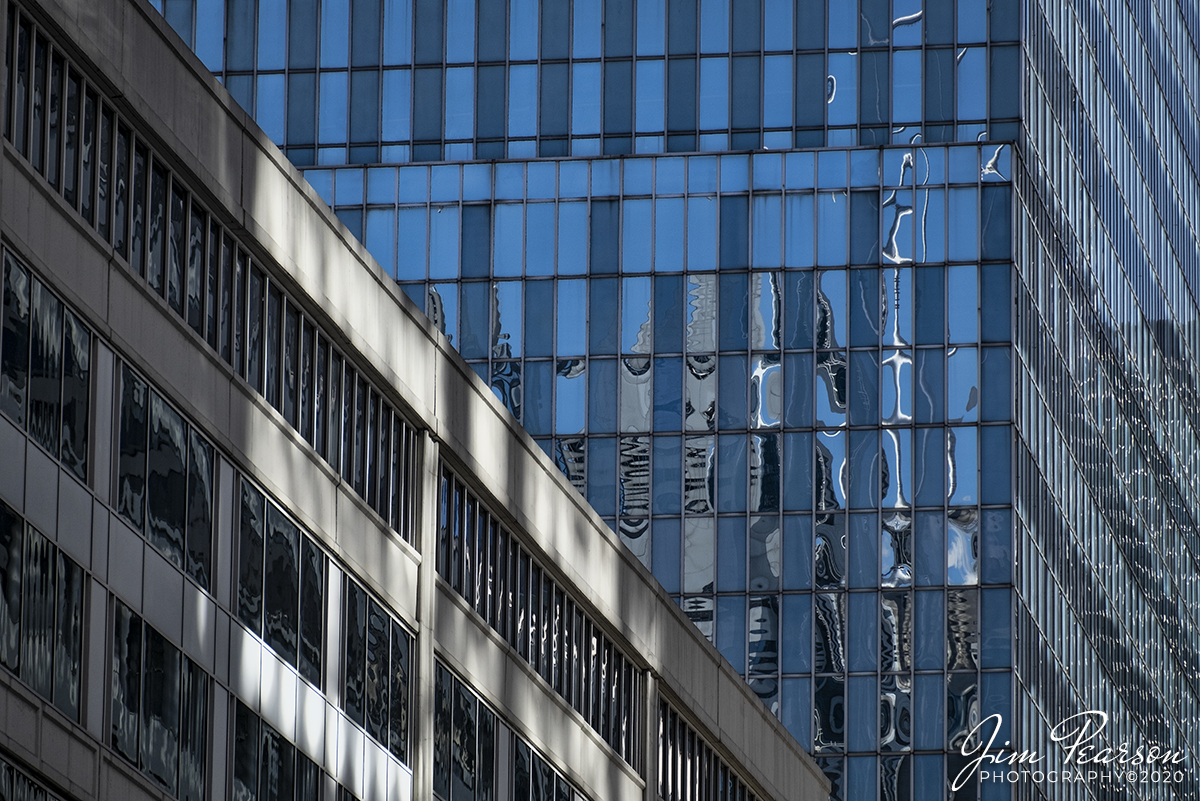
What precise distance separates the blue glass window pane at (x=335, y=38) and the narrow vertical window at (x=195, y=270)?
57.7 meters

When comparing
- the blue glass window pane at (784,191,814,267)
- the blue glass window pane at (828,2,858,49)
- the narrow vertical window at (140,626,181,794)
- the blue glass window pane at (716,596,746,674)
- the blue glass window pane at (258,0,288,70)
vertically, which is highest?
the blue glass window pane at (258,0,288,70)

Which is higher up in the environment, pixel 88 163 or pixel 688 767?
pixel 88 163

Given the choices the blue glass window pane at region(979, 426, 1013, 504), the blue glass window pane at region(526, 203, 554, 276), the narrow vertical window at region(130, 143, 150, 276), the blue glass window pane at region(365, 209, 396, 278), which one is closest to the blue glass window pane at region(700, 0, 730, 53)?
the blue glass window pane at region(526, 203, 554, 276)

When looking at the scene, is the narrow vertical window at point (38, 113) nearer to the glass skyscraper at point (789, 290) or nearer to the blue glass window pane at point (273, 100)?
the glass skyscraper at point (789, 290)

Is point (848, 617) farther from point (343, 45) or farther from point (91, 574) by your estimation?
point (91, 574)

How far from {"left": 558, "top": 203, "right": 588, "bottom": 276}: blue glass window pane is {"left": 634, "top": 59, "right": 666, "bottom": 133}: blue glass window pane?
3.48m

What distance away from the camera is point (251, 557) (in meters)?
34.2

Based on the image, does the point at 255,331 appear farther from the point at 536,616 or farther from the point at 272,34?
the point at 272,34

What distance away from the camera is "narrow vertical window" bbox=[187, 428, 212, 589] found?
32.4 m

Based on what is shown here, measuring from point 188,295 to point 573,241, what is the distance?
54744 mm

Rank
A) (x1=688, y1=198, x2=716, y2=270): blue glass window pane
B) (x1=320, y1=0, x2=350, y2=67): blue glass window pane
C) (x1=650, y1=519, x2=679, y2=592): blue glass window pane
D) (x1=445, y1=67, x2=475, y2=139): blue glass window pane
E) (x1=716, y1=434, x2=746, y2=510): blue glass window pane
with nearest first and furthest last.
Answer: (x1=650, y1=519, x2=679, y2=592): blue glass window pane
(x1=716, y1=434, x2=746, y2=510): blue glass window pane
(x1=688, y1=198, x2=716, y2=270): blue glass window pane
(x1=445, y1=67, x2=475, y2=139): blue glass window pane
(x1=320, y1=0, x2=350, y2=67): blue glass window pane

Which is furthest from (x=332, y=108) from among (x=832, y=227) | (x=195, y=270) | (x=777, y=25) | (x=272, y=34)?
(x=195, y=270)

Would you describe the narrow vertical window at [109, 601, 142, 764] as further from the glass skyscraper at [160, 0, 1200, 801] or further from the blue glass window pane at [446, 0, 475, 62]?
the blue glass window pane at [446, 0, 475, 62]

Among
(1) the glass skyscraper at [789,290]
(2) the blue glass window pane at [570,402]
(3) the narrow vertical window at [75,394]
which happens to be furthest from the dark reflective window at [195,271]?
(2) the blue glass window pane at [570,402]
